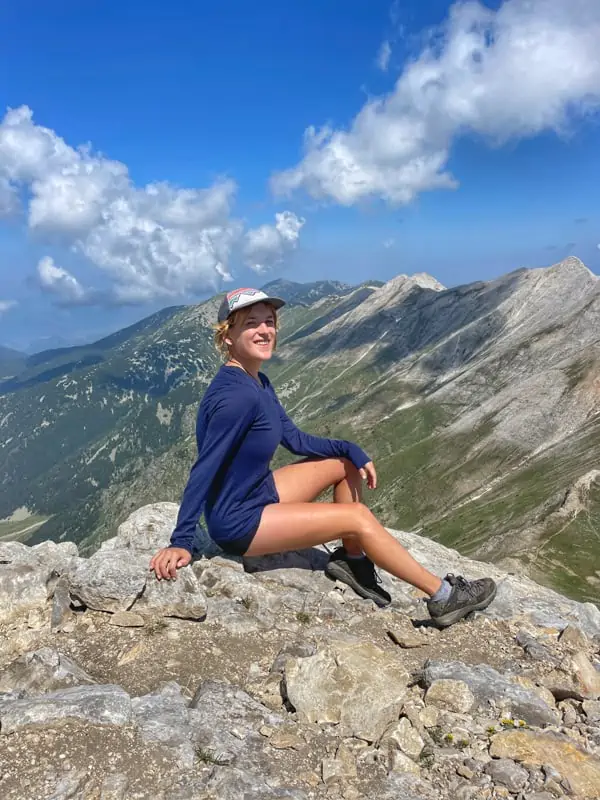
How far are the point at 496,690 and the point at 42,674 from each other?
23.9 ft

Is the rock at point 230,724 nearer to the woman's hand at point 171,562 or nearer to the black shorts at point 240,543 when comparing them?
the woman's hand at point 171,562

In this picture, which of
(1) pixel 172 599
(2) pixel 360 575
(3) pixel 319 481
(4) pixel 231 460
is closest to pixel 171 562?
(1) pixel 172 599

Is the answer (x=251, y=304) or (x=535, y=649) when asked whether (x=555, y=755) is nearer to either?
(x=535, y=649)

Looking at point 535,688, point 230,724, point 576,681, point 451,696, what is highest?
point 230,724

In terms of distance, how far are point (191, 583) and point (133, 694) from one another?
294 centimetres

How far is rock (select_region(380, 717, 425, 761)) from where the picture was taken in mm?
6859

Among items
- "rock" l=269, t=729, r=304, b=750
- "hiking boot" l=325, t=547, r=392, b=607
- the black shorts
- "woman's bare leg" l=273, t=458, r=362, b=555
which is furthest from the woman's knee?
"rock" l=269, t=729, r=304, b=750

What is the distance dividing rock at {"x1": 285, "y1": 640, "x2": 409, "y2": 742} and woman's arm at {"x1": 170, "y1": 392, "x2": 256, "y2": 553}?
319 centimetres

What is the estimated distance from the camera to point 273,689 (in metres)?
8.59

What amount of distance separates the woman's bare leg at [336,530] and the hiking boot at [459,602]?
41cm

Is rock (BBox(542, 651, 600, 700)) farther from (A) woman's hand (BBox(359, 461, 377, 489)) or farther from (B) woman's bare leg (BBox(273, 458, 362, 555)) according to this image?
(A) woman's hand (BBox(359, 461, 377, 489))

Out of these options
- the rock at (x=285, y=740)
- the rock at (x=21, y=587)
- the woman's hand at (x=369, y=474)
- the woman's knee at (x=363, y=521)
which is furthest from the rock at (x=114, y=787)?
the woman's hand at (x=369, y=474)

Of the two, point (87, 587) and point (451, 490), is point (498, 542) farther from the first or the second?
point (87, 587)

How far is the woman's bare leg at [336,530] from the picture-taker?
10.1 m
